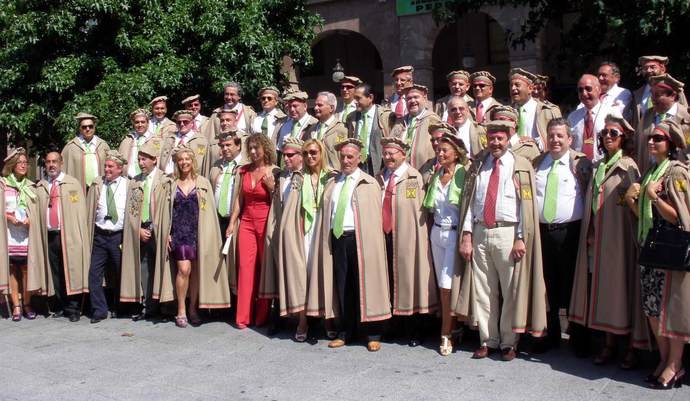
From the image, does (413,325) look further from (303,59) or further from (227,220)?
(303,59)

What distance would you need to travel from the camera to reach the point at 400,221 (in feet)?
24.4

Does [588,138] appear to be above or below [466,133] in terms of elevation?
below

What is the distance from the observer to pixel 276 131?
991cm

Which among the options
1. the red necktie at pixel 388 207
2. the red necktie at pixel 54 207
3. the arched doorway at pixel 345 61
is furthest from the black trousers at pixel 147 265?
the arched doorway at pixel 345 61

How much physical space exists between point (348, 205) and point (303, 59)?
762cm

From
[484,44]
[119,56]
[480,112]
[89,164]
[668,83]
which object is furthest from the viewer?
[484,44]

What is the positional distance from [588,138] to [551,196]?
1250 mm

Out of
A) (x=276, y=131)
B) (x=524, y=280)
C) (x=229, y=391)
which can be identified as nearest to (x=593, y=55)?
(x=276, y=131)

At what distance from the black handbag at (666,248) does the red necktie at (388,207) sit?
2.37 m

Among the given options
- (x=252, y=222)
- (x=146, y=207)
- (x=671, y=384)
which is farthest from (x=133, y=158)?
(x=671, y=384)

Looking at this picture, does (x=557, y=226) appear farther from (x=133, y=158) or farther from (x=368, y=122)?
(x=133, y=158)

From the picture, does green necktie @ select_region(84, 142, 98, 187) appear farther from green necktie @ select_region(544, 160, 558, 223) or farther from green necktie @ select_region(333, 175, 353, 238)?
green necktie @ select_region(544, 160, 558, 223)

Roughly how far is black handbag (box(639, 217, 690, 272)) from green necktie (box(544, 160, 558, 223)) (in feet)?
3.35

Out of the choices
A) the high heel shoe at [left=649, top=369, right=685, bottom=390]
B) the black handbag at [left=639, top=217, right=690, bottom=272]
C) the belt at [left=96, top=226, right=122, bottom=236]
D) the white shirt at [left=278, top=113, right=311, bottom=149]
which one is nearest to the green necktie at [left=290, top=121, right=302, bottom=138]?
the white shirt at [left=278, top=113, right=311, bottom=149]
